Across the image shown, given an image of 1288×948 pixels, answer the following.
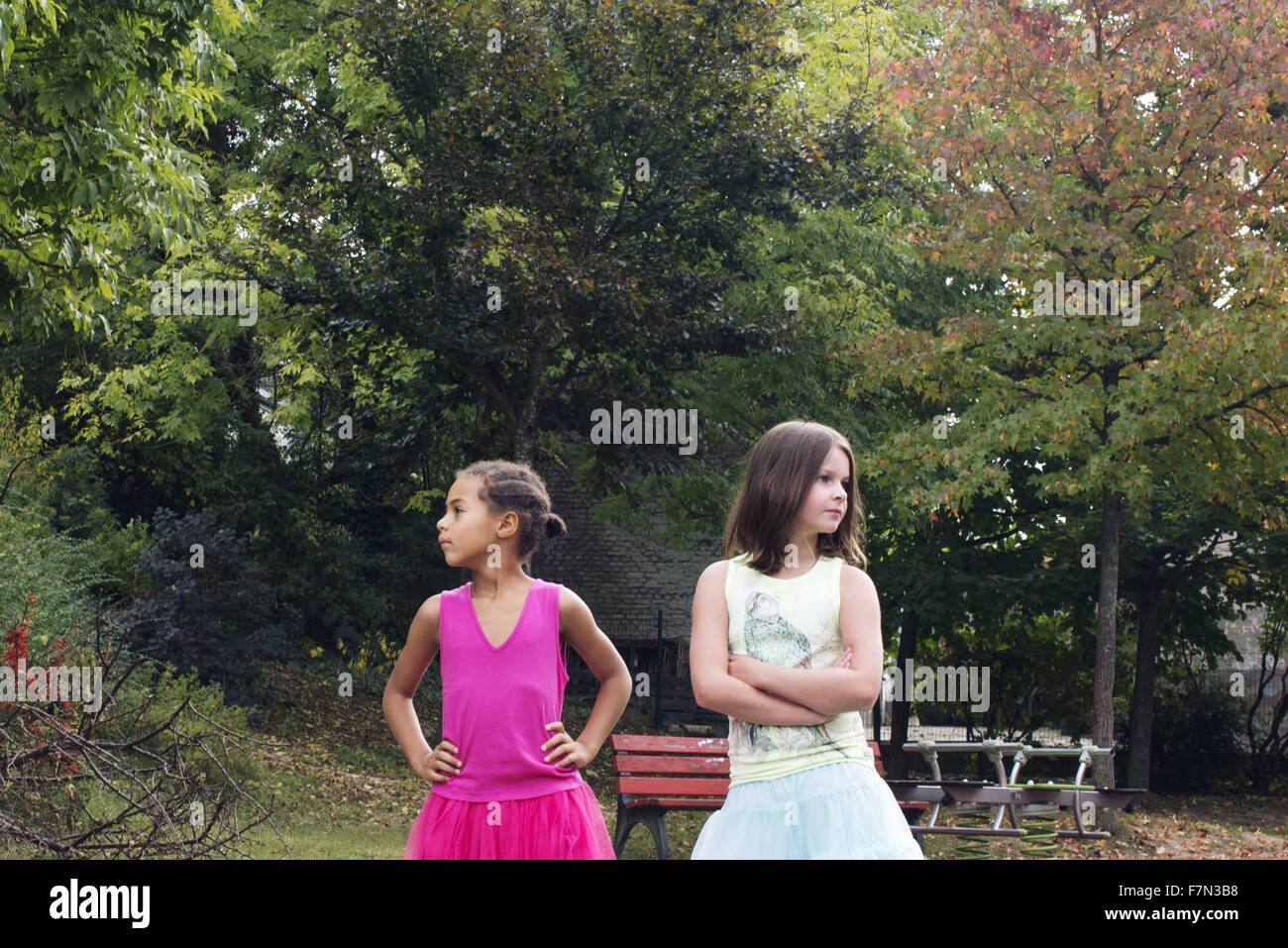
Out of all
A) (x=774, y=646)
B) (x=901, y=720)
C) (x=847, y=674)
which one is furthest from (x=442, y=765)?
(x=901, y=720)

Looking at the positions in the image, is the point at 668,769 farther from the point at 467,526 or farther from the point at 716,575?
the point at 716,575

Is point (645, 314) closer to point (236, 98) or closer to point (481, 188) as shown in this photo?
Answer: point (481, 188)

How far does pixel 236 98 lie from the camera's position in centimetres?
1867

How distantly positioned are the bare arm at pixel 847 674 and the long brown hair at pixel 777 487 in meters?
0.14

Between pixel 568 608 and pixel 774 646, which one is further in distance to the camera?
pixel 568 608

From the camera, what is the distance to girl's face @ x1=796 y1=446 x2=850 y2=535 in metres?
3.15

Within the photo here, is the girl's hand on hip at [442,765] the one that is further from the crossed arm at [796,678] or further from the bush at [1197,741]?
the bush at [1197,741]

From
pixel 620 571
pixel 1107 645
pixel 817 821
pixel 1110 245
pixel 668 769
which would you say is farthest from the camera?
pixel 620 571

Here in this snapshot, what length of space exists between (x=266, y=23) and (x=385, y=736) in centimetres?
1013

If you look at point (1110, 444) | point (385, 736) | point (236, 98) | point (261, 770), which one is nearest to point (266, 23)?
point (236, 98)

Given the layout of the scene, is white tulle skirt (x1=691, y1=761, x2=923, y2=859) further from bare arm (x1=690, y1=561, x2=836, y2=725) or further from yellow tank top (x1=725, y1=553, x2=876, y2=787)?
bare arm (x1=690, y1=561, x2=836, y2=725)

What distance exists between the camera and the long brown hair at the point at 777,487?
10.4 feet

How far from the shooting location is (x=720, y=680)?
3043mm

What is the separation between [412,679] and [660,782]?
4.64 metres
